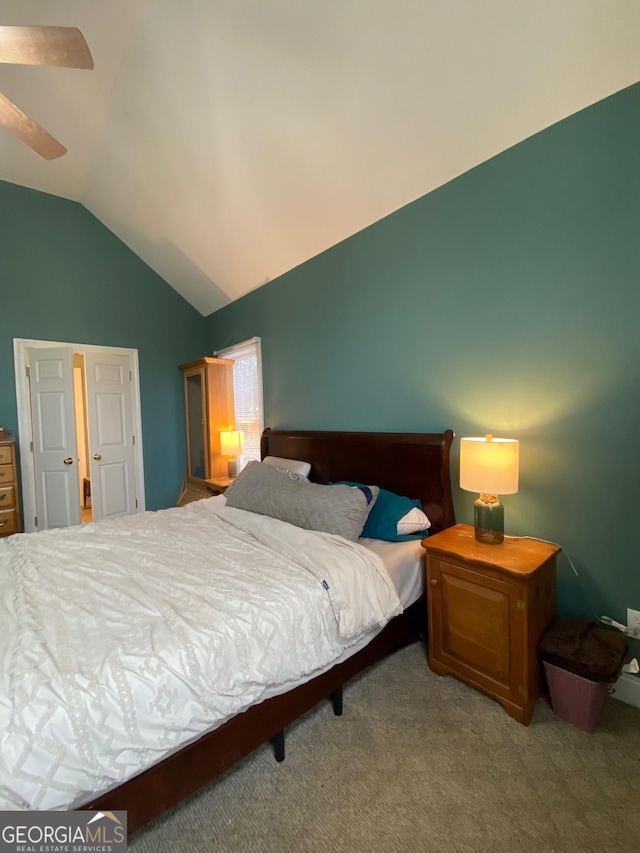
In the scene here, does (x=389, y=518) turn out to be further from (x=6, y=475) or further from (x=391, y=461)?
(x=6, y=475)

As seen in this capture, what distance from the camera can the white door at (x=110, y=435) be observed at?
12.5ft

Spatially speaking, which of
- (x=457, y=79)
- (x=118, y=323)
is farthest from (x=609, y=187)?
(x=118, y=323)

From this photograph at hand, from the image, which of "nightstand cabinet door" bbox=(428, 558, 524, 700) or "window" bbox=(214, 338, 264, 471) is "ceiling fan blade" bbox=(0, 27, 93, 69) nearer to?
"window" bbox=(214, 338, 264, 471)

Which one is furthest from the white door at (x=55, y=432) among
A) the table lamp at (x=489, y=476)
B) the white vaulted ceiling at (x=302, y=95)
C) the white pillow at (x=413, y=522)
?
the table lamp at (x=489, y=476)

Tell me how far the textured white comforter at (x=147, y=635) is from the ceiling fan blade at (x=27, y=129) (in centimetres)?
199

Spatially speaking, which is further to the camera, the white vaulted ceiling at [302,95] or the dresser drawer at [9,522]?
the dresser drawer at [9,522]

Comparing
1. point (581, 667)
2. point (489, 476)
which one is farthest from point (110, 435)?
point (581, 667)

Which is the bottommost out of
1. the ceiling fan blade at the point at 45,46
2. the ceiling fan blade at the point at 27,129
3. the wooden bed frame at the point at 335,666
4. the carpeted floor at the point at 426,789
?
the carpeted floor at the point at 426,789

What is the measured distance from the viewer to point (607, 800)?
1.20 meters

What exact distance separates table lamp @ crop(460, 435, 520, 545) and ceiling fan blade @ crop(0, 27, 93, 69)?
2.20 metres

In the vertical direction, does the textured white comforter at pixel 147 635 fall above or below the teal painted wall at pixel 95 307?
below

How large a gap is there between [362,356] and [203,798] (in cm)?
239

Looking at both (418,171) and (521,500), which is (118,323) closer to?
(418,171)

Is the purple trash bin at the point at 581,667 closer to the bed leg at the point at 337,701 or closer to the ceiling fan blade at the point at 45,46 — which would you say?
the bed leg at the point at 337,701
